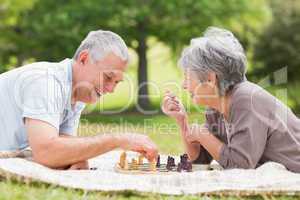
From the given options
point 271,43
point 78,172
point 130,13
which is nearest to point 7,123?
point 78,172

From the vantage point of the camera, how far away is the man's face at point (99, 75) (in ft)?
17.6

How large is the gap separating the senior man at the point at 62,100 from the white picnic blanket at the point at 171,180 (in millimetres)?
177

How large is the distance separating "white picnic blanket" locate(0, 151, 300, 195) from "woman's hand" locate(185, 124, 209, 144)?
466 millimetres

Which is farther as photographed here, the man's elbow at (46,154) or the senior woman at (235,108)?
the senior woman at (235,108)

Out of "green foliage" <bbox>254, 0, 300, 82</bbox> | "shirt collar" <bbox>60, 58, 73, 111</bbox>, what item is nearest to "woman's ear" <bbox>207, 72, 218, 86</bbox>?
"shirt collar" <bbox>60, 58, 73, 111</bbox>

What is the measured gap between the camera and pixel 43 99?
5.09 m

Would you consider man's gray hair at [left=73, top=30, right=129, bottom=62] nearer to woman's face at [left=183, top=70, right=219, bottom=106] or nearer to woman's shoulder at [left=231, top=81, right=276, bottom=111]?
woman's face at [left=183, top=70, right=219, bottom=106]

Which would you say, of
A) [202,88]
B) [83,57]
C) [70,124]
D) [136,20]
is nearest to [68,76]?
[83,57]

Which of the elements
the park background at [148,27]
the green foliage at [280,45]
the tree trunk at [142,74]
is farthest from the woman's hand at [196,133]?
the green foliage at [280,45]

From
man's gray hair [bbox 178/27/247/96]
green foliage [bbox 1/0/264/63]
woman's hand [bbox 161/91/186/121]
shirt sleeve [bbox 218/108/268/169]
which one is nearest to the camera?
shirt sleeve [bbox 218/108/268/169]

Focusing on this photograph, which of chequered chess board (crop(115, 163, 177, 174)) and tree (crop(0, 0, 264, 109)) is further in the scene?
tree (crop(0, 0, 264, 109))

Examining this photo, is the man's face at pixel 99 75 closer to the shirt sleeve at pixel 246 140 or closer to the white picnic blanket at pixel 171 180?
the white picnic blanket at pixel 171 180

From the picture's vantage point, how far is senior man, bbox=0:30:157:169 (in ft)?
16.4

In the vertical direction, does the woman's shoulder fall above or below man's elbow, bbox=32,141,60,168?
above
